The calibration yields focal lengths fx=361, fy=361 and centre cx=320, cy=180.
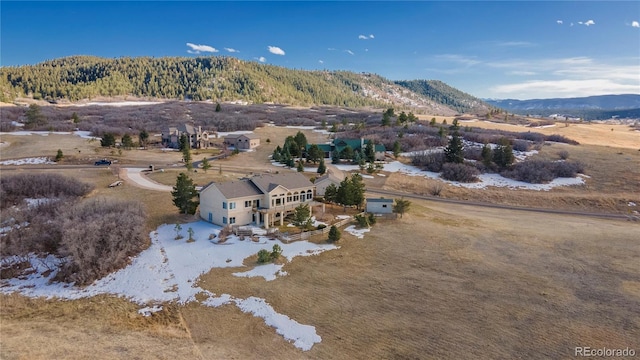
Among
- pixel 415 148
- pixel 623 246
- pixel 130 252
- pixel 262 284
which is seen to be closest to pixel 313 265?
pixel 262 284

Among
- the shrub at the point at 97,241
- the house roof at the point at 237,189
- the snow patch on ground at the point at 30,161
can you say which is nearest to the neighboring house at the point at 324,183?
the house roof at the point at 237,189

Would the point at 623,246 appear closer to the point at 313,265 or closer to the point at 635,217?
the point at 635,217

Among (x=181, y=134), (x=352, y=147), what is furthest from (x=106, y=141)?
(x=352, y=147)

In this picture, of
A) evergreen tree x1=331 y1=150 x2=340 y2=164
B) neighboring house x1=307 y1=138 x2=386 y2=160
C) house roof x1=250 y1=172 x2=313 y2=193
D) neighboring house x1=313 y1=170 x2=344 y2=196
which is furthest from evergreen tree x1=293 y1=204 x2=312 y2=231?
neighboring house x1=307 y1=138 x2=386 y2=160

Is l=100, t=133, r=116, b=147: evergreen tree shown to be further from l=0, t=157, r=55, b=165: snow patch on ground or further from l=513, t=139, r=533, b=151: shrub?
l=513, t=139, r=533, b=151: shrub

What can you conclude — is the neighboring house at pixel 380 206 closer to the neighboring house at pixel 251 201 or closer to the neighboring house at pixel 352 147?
the neighboring house at pixel 251 201

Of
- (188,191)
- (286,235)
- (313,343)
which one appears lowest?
(313,343)

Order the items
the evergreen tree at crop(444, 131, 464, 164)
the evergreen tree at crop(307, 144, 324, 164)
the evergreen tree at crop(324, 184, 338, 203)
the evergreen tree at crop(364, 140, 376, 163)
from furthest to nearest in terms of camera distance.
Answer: the evergreen tree at crop(364, 140, 376, 163) → the evergreen tree at crop(307, 144, 324, 164) → the evergreen tree at crop(444, 131, 464, 164) → the evergreen tree at crop(324, 184, 338, 203)
